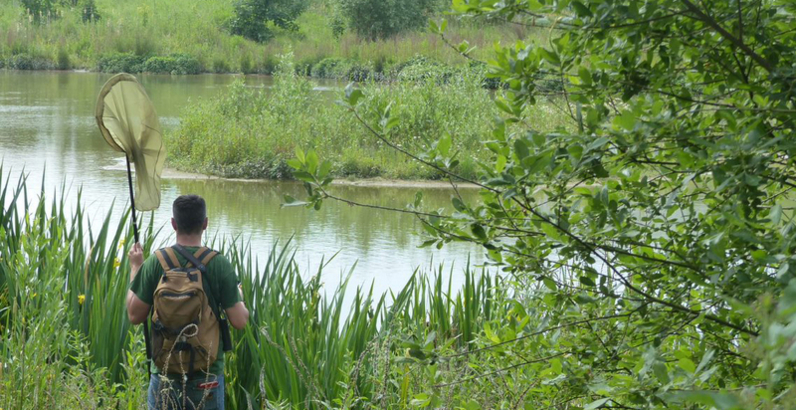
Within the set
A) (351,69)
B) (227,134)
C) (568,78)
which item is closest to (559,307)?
(568,78)

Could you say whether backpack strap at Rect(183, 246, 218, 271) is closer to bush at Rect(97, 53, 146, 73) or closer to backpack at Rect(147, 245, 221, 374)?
backpack at Rect(147, 245, 221, 374)

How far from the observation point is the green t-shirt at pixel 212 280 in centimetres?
363

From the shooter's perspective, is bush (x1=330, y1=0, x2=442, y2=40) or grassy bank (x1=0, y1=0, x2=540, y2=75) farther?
bush (x1=330, y1=0, x2=442, y2=40)

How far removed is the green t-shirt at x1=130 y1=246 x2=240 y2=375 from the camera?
3.63m

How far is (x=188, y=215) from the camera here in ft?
12.1

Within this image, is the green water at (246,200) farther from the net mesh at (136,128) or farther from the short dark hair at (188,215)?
the short dark hair at (188,215)

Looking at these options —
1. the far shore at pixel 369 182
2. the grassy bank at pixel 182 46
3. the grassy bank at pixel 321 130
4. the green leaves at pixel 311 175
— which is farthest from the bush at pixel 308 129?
the green leaves at pixel 311 175

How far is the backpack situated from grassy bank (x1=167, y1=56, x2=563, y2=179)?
10.1m

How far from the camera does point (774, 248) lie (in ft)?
6.26

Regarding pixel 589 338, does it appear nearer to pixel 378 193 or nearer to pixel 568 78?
pixel 568 78

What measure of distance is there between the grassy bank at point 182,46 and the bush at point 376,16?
4.72 ft

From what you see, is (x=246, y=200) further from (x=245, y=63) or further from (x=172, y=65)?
(x=245, y=63)

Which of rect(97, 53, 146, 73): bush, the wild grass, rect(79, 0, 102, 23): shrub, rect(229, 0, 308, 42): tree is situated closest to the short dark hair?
the wild grass

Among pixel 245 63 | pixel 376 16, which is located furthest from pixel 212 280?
pixel 376 16
